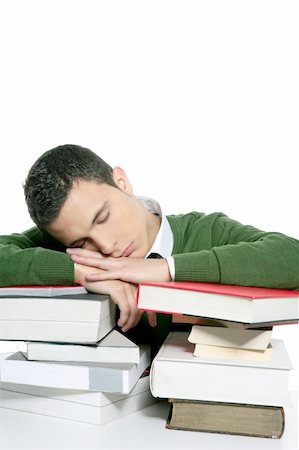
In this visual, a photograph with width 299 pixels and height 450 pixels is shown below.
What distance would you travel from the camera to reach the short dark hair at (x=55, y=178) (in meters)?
1.45

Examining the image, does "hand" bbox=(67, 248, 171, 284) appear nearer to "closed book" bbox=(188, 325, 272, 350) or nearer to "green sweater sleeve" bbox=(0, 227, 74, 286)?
"green sweater sleeve" bbox=(0, 227, 74, 286)

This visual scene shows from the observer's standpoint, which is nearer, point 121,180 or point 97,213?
point 97,213

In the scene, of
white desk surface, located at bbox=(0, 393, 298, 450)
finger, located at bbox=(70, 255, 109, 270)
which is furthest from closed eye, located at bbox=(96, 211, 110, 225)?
white desk surface, located at bbox=(0, 393, 298, 450)

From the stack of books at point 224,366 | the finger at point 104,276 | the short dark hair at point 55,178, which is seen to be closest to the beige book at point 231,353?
the stack of books at point 224,366

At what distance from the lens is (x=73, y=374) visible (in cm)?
117

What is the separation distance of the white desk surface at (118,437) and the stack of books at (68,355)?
3 cm

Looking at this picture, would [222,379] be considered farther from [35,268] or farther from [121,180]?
[121,180]

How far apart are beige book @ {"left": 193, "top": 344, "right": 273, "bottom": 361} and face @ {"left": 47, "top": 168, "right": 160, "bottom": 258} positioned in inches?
15.1

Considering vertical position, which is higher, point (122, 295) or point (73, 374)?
point (122, 295)

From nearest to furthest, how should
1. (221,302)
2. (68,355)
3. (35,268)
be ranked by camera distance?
(221,302), (68,355), (35,268)

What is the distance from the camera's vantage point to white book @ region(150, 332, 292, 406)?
1115 millimetres

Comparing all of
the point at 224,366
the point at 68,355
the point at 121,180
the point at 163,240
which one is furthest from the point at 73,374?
the point at 121,180

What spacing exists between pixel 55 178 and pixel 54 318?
15.5 inches

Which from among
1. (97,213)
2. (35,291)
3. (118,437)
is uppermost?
(97,213)
